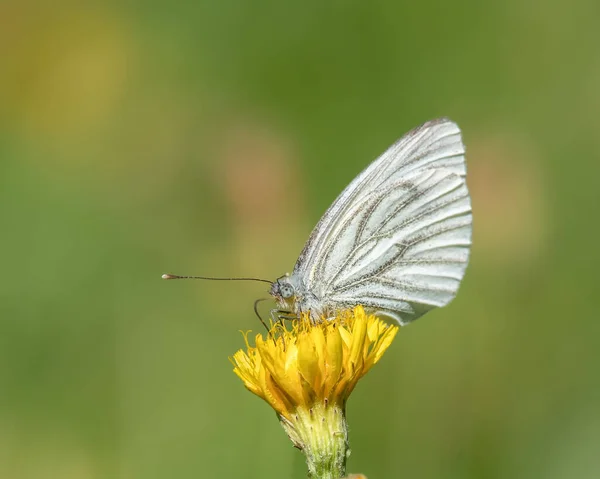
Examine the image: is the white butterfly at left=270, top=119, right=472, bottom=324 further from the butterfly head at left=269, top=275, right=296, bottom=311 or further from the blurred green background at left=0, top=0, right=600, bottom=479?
the blurred green background at left=0, top=0, right=600, bottom=479

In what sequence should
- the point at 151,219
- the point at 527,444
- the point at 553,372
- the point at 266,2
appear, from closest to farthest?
the point at 527,444 → the point at 553,372 → the point at 151,219 → the point at 266,2

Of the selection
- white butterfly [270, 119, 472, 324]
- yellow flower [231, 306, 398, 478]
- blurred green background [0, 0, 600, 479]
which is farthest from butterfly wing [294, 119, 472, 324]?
blurred green background [0, 0, 600, 479]

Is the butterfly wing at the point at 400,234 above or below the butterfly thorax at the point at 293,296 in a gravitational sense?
above

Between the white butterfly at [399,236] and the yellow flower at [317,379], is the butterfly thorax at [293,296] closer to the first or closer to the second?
the white butterfly at [399,236]

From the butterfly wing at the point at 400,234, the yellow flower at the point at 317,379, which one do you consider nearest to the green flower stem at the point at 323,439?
the yellow flower at the point at 317,379

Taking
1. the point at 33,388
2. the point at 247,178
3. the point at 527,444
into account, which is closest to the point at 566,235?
the point at 527,444

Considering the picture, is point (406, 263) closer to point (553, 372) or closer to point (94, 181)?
point (553, 372)

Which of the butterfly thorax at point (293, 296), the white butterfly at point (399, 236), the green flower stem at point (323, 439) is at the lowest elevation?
the green flower stem at point (323, 439)
